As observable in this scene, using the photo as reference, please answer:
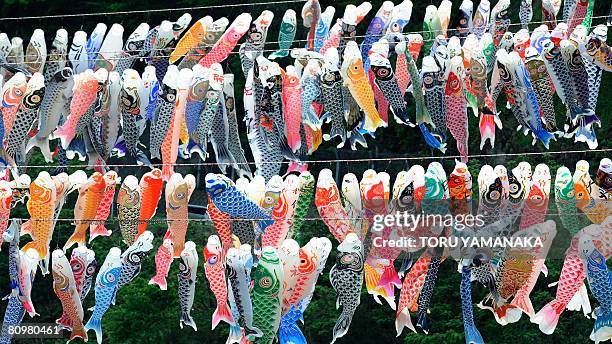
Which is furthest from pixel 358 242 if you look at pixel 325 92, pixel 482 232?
pixel 325 92

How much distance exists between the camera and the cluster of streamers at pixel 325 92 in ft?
33.8

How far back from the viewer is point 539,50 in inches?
404

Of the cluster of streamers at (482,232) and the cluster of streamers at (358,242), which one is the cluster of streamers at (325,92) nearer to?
the cluster of streamers at (358,242)

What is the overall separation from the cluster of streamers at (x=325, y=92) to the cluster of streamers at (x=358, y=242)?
0.34m

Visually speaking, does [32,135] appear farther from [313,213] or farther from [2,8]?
[2,8]

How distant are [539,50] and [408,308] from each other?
192 cm

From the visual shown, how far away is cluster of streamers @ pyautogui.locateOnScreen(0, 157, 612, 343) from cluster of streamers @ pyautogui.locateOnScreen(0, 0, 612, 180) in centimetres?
34

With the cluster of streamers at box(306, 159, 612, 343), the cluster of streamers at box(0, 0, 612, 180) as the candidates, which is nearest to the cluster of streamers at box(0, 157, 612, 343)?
the cluster of streamers at box(306, 159, 612, 343)

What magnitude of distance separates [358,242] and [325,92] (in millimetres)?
1078

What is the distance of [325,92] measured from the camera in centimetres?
1049

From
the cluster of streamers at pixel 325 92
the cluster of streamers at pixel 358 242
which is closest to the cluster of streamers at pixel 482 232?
the cluster of streamers at pixel 358 242

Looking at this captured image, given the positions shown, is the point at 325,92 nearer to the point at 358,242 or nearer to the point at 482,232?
the point at 358,242

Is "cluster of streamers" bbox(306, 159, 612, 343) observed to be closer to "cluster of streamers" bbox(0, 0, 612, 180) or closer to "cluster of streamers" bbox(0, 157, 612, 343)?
"cluster of streamers" bbox(0, 157, 612, 343)

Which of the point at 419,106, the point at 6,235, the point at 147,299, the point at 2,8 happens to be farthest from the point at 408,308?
the point at 2,8
